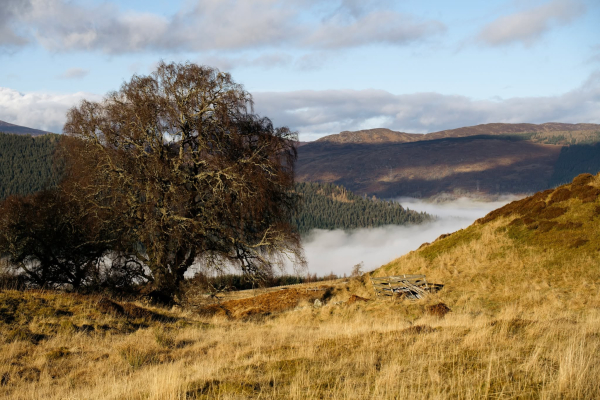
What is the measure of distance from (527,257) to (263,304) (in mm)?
14399

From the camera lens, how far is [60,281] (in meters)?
22.7

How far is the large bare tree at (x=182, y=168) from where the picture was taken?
1848 cm

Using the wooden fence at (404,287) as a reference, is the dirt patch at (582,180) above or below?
above

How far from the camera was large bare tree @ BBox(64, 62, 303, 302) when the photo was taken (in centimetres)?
1848

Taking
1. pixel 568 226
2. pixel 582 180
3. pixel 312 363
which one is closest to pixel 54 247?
pixel 312 363

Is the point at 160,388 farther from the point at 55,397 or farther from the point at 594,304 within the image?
the point at 594,304

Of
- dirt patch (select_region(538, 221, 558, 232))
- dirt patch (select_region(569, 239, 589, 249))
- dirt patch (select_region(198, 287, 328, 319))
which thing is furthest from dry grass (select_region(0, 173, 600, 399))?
dirt patch (select_region(538, 221, 558, 232))

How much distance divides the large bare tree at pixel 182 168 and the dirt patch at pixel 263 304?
252 cm

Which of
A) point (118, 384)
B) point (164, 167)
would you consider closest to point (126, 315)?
point (164, 167)

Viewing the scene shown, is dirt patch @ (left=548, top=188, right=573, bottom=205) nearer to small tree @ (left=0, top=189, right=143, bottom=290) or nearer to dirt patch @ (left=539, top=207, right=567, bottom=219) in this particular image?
dirt patch @ (left=539, top=207, right=567, bottom=219)

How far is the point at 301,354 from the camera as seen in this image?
9.19 metres

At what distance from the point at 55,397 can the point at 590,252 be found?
24.0m

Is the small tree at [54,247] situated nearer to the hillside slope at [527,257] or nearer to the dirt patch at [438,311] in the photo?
the dirt patch at [438,311]

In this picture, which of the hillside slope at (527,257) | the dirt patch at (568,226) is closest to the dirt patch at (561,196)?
the hillside slope at (527,257)
